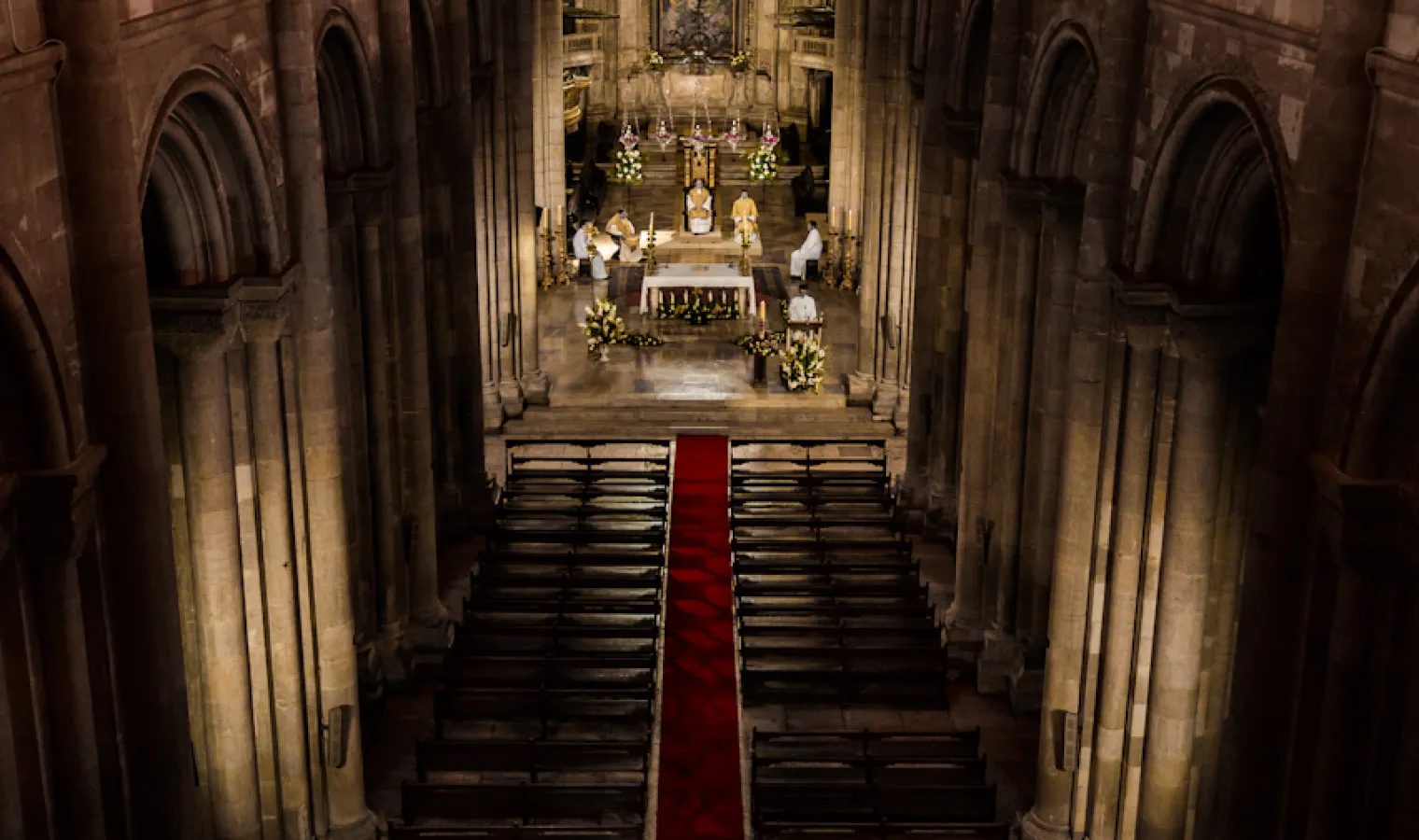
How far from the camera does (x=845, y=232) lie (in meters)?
35.7

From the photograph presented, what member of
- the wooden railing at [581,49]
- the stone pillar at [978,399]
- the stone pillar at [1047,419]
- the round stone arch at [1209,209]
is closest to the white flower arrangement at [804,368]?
the stone pillar at [978,399]

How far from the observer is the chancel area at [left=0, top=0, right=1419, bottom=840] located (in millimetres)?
10352

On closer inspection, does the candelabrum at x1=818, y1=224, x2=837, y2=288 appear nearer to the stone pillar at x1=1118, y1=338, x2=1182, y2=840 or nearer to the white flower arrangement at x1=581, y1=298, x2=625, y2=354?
the white flower arrangement at x1=581, y1=298, x2=625, y2=354

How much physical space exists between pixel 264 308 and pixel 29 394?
171 inches

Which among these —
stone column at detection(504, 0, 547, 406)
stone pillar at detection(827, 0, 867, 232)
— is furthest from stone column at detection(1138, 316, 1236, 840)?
stone pillar at detection(827, 0, 867, 232)

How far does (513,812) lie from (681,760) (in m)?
2.50

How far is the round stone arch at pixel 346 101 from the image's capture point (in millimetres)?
17109

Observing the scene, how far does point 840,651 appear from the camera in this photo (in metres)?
19.4

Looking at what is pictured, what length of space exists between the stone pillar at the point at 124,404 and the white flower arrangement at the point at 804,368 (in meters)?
19.3

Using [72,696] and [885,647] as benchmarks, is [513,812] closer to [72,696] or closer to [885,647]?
[885,647]

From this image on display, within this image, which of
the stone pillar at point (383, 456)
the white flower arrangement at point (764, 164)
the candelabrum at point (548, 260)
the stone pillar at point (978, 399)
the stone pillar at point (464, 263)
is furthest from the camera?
the white flower arrangement at point (764, 164)

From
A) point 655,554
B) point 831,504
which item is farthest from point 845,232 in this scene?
point 655,554

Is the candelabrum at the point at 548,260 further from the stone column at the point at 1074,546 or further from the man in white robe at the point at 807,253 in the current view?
the stone column at the point at 1074,546

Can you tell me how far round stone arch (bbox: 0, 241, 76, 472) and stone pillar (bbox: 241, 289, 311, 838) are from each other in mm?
4226
